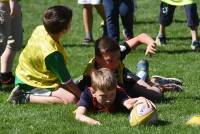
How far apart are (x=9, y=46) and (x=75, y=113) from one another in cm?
249

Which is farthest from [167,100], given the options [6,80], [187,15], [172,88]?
[187,15]

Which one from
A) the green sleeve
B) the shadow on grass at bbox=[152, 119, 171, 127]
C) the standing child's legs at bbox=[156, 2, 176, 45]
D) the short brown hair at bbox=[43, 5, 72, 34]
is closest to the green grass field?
the shadow on grass at bbox=[152, 119, 171, 127]

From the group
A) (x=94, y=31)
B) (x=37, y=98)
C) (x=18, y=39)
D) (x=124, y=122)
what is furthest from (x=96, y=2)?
(x=124, y=122)

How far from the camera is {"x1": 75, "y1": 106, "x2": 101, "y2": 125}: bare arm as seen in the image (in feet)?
20.0

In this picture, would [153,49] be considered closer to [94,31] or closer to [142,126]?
[142,126]

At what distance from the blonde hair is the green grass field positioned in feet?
1.03

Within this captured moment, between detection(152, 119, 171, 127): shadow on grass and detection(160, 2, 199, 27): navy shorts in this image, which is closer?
detection(152, 119, 171, 127): shadow on grass

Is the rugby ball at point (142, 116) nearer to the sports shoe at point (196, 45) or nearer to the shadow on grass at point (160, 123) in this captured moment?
the shadow on grass at point (160, 123)

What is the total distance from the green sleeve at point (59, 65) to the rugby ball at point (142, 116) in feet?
3.56

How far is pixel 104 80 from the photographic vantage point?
6.30 meters

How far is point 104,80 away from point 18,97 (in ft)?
4.24

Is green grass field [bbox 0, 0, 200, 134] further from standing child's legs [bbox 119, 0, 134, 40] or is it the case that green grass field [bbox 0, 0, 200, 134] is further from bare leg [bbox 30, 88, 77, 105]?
standing child's legs [bbox 119, 0, 134, 40]

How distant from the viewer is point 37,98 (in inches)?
282

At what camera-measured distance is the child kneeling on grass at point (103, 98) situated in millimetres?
6289
